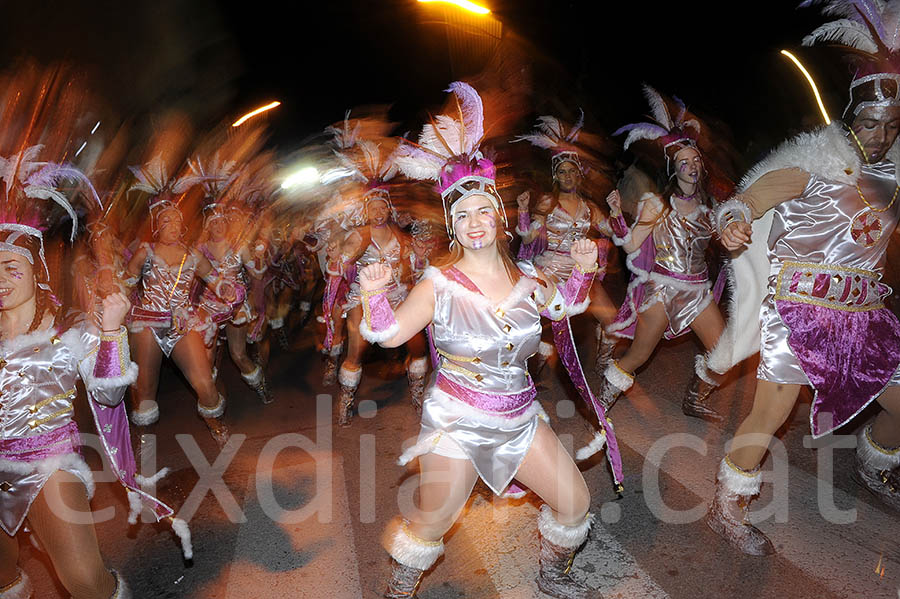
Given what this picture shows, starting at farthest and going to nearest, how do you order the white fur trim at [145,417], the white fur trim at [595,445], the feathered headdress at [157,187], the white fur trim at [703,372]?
the feathered headdress at [157,187] < the white fur trim at [145,417] < the white fur trim at [703,372] < the white fur trim at [595,445]

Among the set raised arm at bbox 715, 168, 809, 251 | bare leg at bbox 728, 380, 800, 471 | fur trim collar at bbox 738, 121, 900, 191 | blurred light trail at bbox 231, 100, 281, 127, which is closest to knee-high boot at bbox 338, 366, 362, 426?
bare leg at bbox 728, 380, 800, 471

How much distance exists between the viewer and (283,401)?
6.96 metres

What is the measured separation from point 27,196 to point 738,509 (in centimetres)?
443

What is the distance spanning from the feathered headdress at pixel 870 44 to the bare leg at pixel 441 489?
3.01 metres

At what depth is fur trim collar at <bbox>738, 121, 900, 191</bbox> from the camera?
3357 millimetres

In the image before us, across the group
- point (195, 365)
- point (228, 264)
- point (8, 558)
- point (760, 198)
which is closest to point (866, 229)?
point (760, 198)

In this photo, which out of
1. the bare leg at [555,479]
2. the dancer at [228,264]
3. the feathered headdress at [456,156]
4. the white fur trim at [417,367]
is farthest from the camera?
the dancer at [228,264]

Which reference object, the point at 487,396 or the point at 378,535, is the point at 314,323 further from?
the point at 487,396

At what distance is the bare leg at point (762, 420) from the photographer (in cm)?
340

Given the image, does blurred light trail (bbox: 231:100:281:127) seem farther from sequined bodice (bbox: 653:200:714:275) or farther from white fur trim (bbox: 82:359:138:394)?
white fur trim (bbox: 82:359:138:394)

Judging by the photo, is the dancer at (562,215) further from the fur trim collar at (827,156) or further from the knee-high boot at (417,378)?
the fur trim collar at (827,156)

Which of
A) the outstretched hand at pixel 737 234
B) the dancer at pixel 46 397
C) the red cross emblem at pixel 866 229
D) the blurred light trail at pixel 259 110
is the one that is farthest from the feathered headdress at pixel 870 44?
the blurred light trail at pixel 259 110

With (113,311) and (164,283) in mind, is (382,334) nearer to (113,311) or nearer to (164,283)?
(113,311)

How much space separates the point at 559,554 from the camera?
10.3 ft
